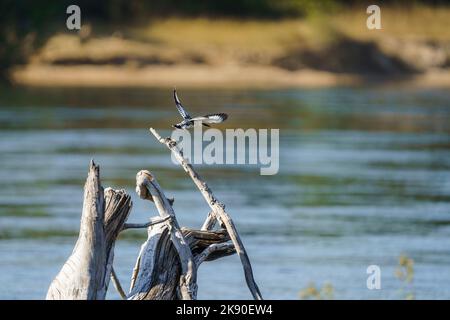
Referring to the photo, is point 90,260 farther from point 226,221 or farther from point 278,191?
point 278,191

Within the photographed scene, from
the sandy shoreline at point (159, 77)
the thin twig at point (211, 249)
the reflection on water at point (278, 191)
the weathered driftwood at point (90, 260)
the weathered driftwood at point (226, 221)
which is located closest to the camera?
the weathered driftwood at point (90, 260)

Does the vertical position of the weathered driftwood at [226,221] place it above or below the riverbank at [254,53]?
below

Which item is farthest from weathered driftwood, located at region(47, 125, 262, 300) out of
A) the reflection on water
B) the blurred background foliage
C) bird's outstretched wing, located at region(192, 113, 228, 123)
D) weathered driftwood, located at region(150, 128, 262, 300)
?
the blurred background foliage

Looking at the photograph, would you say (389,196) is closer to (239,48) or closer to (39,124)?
(39,124)

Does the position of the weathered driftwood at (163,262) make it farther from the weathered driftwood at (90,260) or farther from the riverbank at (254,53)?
the riverbank at (254,53)

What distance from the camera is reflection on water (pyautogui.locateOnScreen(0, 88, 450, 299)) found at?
50.4 feet

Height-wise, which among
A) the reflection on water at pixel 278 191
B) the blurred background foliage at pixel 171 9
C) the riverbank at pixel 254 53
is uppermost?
the blurred background foliage at pixel 171 9

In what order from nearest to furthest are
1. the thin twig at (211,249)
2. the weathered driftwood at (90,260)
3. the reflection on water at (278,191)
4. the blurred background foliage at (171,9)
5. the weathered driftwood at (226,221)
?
1. the weathered driftwood at (90,260)
2. the weathered driftwood at (226,221)
3. the thin twig at (211,249)
4. the reflection on water at (278,191)
5. the blurred background foliage at (171,9)

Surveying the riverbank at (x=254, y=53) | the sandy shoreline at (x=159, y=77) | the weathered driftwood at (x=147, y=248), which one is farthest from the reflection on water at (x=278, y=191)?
the riverbank at (x=254, y=53)

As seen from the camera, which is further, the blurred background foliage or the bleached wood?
the blurred background foliage

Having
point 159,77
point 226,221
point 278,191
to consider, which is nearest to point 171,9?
point 159,77

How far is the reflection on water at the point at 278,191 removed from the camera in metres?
15.4

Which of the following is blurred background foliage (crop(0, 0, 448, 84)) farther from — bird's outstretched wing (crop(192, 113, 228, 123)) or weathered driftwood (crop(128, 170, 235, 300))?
bird's outstretched wing (crop(192, 113, 228, 123))
